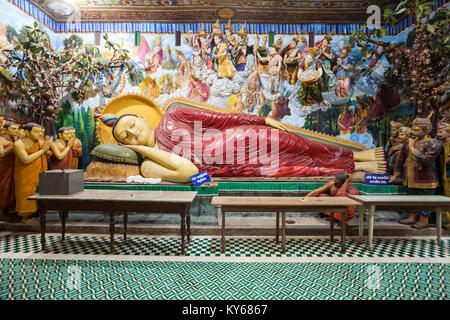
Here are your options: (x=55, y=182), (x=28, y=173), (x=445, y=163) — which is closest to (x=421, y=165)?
(x=445, y=163)

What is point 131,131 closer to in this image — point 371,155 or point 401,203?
point 401,203

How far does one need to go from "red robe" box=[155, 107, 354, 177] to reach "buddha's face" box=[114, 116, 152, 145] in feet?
1.03

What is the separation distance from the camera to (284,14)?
5.45 metres

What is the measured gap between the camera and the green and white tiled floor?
2223 mm

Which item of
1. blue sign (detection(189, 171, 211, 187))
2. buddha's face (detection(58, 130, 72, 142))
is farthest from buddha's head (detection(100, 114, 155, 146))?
blue sign (detection(189, 171, 211, 187))

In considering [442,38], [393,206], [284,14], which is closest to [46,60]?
[284,14]

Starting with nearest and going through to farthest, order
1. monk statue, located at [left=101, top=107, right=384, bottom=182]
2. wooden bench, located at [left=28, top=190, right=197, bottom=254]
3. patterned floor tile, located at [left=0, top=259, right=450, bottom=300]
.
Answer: patterned floor tile, located at [left=0, top=259, right=450, bottom=300]
wooden bench, located at [left=28, top=190, right=197, bottom=254]
monk statue, located at [left=101, top=107, right=384, bottom=182]

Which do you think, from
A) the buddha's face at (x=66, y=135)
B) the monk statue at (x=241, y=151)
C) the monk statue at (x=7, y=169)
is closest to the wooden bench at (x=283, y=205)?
the monk statue at (x=241, y=151)

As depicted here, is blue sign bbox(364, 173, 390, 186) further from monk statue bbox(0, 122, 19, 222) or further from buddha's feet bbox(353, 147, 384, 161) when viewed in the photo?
monk statue bbox(0, 122, 19, 222)

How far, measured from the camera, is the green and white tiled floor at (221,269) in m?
2.22

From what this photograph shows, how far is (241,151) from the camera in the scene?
453 centimetres

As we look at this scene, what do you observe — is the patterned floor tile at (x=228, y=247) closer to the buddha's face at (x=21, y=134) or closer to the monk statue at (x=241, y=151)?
the monk statue at (x=241, y=151)

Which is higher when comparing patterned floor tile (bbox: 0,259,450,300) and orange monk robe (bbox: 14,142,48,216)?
orange monk robe (bbox: 14,142,48,216)

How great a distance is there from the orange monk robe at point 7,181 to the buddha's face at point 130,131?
5.11 feet
